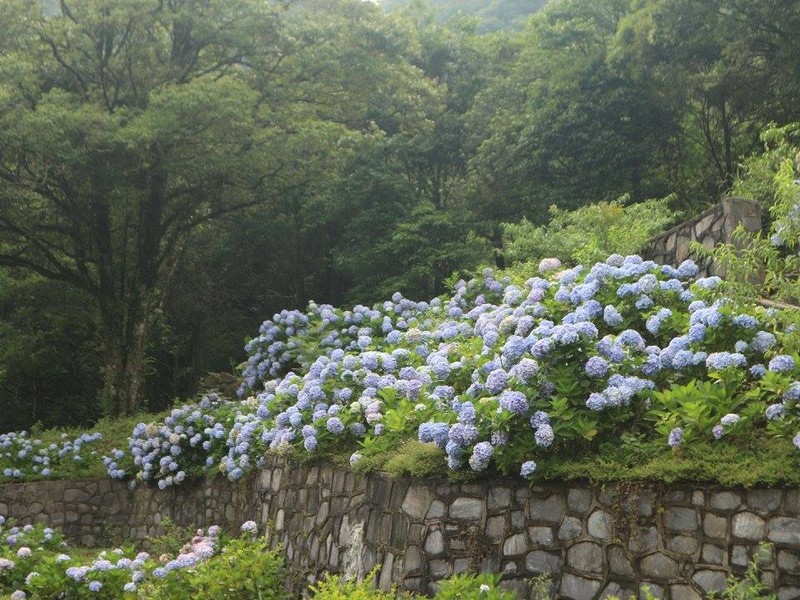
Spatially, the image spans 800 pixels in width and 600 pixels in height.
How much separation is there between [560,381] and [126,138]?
10716mm

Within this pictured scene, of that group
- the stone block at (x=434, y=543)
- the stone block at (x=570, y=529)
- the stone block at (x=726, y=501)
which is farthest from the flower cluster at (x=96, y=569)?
the stone block at (x=726, y=501)

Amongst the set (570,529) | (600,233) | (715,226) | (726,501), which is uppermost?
(600,233)

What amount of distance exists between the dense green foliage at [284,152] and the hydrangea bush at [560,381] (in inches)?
210

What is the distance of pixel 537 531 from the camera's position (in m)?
5.15

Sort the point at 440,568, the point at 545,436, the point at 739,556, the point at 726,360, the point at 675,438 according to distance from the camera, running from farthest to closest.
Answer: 1. the point at 440,568
2. the point at 545,436
3. the point at 726,360
4. the point at 675,438
5. the point at 739,556

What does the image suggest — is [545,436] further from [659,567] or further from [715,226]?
[715,226]

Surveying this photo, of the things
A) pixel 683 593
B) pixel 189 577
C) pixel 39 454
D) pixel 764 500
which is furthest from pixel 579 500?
pixel 39 454

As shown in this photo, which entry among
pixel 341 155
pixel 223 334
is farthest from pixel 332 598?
pixel 223 334

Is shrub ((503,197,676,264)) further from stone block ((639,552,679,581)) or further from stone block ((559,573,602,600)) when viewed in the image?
stone block ((639,552,679,581))

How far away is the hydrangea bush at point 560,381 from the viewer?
196 inches

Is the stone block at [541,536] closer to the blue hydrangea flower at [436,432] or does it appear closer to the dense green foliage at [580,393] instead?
the dense green foliage at [580,393]

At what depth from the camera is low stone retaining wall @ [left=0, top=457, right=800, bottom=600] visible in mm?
4367

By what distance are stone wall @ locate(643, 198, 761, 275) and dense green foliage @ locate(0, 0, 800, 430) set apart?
3622 mm

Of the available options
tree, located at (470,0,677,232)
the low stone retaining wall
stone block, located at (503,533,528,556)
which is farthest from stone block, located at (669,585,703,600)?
tree, located at (470,0,677,232)
